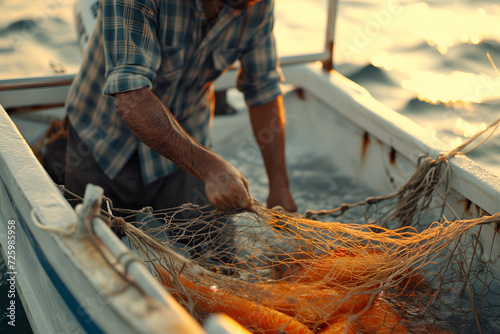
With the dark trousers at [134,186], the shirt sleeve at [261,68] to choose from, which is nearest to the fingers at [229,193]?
the dark trousers at [134,186]

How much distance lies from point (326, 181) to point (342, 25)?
13.4 feet

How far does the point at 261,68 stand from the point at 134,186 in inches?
33.6

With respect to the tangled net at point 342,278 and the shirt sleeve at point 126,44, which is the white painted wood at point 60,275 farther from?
the shirt sleeve at point 126,44

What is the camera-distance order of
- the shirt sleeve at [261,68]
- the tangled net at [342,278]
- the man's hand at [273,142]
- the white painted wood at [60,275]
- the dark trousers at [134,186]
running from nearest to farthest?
1. the white painted wood at [60,275]
2. the tangled net at [342,278]
3. the dark trousers at [134,186]
4. the shirt sleeve at [261,68]
5. the man's hand at [273,142]

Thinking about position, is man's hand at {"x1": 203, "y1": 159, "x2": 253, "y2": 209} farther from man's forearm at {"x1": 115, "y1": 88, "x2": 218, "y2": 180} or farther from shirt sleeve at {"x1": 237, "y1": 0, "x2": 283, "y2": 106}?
shirt sleeve at {"x1": 237, "y1": 0, "x2": 283, "y2": 106}

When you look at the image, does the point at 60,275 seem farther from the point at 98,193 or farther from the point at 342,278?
the point at 342,278

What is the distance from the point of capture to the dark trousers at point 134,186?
212 cm

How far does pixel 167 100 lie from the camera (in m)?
2.13

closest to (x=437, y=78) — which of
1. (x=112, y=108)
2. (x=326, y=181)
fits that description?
(x=326, y=181)

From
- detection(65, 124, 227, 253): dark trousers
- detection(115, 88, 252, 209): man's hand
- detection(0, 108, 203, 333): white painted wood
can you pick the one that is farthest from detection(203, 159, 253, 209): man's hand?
detection(0, 108, 203, 333): white painted wood

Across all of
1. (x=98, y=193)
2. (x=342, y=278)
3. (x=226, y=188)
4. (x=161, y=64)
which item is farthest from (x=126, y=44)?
(x=342, y=278)

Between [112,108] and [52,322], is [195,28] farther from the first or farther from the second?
[52,322]

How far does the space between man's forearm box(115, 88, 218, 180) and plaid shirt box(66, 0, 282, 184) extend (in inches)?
1.9

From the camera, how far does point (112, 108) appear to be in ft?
6.90
